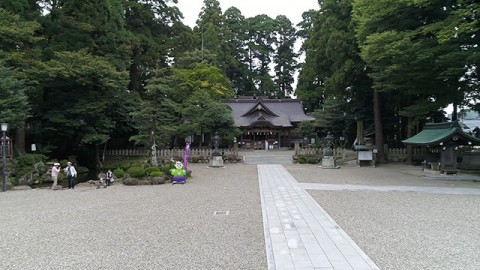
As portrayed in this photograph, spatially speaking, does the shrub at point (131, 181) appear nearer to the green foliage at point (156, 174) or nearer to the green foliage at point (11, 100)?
Result: the green foliage at point (156, 174)

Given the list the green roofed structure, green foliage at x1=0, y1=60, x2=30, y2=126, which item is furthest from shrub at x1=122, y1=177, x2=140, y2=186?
the green roofed structure

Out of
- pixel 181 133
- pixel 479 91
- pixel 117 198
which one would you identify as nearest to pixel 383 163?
pixel 479 91

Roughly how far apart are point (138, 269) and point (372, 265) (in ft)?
11.0

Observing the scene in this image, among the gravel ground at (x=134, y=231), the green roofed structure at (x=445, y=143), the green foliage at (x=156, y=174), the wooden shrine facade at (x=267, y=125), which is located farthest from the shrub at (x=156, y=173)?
the wooden shrine facade at (x=267, y=125)

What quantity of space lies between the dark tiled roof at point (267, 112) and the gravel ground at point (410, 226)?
935 inches

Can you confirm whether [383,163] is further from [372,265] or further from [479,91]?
[372,265]

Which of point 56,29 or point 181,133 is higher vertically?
point 56,29

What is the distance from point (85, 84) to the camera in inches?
789

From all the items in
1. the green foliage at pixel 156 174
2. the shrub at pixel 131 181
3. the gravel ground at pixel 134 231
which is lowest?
the gravel ground at pixel 134 231

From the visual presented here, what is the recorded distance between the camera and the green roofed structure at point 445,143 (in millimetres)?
14688

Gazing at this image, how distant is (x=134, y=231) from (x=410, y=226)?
19.0 ft

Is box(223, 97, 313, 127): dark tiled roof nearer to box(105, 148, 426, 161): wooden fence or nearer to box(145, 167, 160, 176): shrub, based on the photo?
box(105, 148, 426, 161): wooden fence

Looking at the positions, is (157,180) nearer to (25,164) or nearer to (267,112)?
(25,164)

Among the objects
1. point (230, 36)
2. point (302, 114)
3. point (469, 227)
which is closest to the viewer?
point (469, 227)
